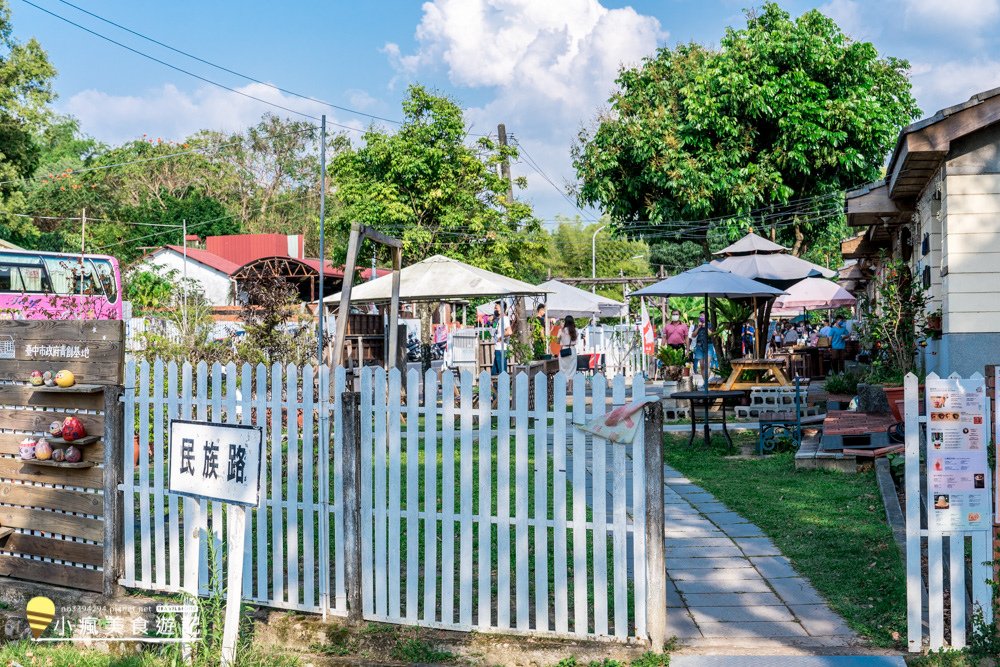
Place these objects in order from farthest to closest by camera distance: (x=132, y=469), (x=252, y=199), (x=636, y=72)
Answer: (x=252, y=199) → (x=636, y=72) → (x=132, y=469)

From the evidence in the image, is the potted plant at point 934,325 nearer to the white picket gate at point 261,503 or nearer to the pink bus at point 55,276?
the white picket gate at point 261,503

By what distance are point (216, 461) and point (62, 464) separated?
1.72 m

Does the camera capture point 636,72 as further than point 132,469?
Yes

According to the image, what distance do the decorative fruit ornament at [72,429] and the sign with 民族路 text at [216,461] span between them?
124 centimetres

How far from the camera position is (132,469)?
596 centimetres

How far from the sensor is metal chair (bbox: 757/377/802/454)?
10.9 metres

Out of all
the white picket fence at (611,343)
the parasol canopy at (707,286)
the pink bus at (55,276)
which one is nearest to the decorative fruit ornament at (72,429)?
the parasol canopy at (707,286)

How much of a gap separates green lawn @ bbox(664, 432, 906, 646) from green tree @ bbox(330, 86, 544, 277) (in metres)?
23.8

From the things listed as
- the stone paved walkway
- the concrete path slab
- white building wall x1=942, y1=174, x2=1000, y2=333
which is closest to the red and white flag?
white building wall x1=942, y1=174, x2=1000, y2=333

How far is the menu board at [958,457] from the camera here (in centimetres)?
470

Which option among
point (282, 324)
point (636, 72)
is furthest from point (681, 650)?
point (636, 72)

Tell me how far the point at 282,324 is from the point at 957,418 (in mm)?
8661

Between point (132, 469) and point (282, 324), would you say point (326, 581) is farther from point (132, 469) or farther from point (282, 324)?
point (282, 324)

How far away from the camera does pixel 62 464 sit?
599cm
